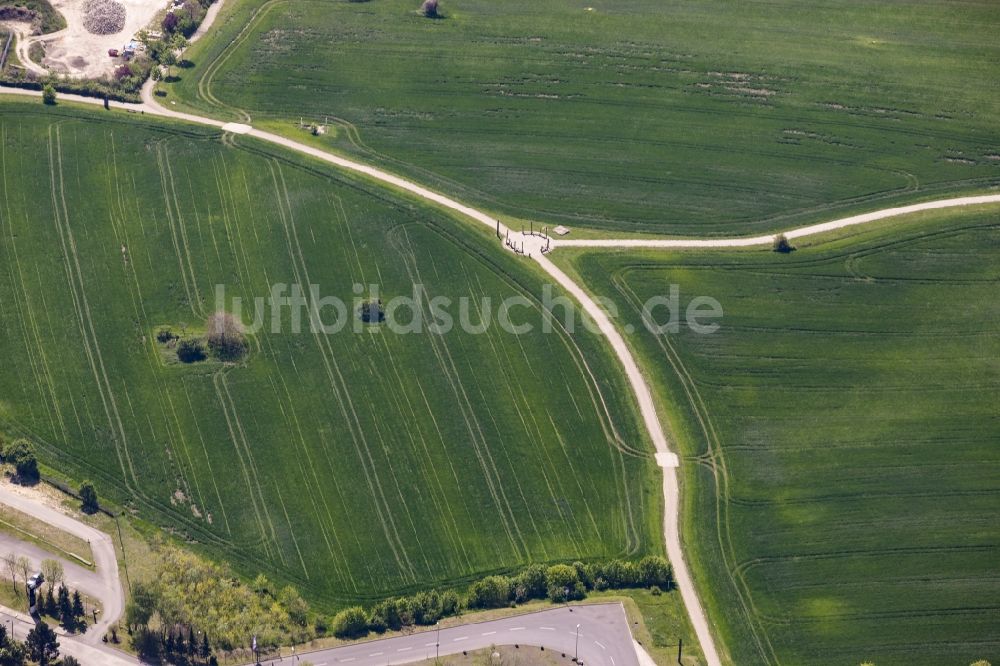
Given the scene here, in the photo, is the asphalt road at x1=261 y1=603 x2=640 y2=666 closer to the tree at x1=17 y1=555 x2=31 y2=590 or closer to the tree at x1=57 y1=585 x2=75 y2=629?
the tree at x1=57 y1=585 x2=75 y2=629

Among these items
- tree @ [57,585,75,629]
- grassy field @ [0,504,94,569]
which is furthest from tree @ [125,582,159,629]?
grassy field @ [0,504,94,569]

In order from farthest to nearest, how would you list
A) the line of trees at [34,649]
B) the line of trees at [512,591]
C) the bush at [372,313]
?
the bush at [372,313], the line of trees at [512,591], the line of trees at [34,649]

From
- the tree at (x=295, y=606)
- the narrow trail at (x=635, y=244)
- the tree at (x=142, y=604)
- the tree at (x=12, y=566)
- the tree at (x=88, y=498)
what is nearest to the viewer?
the tree at (x=142, y=604)

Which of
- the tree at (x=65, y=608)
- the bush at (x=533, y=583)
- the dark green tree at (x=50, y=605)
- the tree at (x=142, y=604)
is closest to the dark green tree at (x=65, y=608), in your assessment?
the tree at (x=65, y=608)

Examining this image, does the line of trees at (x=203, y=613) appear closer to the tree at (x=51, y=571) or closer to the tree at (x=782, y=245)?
the tree at (x=51, y=571)

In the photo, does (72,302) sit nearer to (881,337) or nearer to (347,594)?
(347,594)

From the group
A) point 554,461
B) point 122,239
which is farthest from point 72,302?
point 554,461
